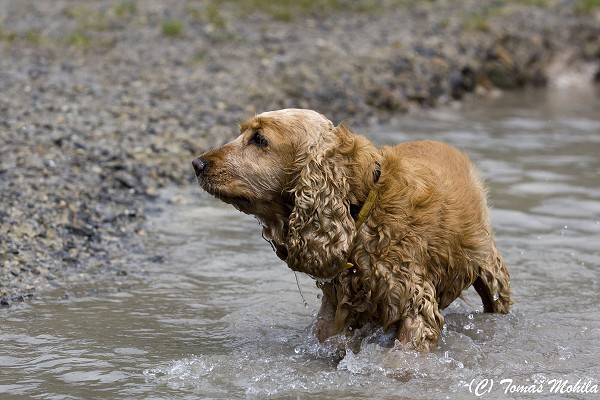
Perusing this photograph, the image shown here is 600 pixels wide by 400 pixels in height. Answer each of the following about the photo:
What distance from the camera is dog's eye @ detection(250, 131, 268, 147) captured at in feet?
18.5

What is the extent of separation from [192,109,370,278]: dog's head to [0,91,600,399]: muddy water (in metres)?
0.70

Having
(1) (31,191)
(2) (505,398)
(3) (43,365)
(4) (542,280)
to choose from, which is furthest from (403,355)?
(1) (31,191)

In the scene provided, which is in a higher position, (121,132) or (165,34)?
(165,34)

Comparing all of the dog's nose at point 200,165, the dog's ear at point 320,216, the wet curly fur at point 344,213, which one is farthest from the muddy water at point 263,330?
the dog's nose at point 200,165

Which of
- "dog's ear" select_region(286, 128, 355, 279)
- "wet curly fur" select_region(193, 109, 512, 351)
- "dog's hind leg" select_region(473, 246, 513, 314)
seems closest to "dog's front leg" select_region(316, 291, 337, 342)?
"wet curly fur" select_region(193, 109, 512, 351)

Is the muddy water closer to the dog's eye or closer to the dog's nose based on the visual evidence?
the dog's nose

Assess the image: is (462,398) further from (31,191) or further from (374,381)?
(31,191)

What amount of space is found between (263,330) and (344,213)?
1.50m

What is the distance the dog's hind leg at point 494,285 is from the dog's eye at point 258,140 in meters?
1.75

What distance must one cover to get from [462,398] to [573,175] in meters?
6.29

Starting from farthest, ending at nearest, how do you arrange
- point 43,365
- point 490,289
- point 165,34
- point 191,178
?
1. point 165,34
2. point 191,178
3. point 490,289
4. point 43,365

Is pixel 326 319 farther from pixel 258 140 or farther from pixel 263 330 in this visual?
pixel 258 140

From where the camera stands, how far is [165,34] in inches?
661

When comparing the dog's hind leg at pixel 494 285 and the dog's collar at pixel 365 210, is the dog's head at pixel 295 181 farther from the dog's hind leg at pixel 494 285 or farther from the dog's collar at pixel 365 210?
the dog's hind leg at pixel 494 285
